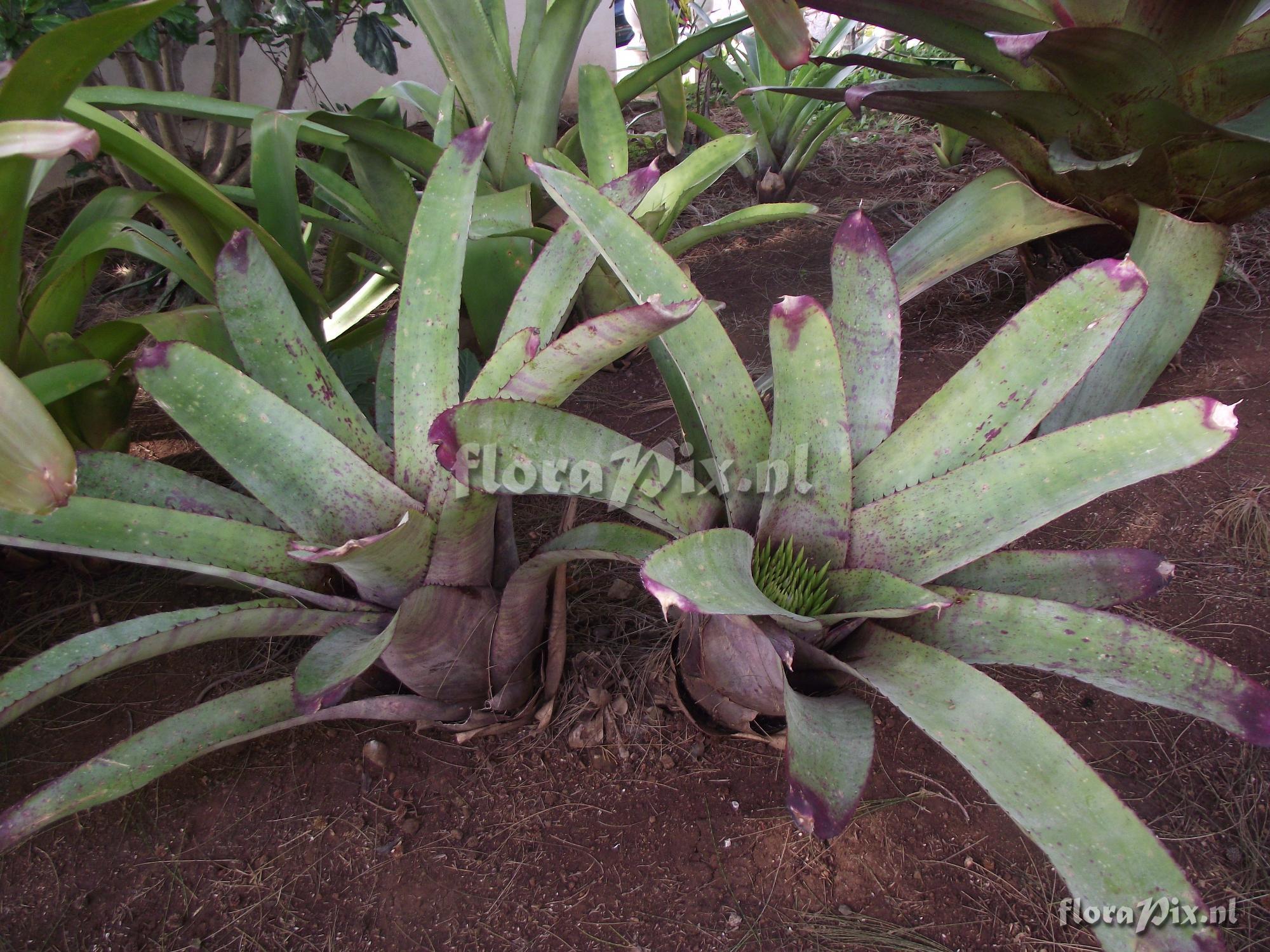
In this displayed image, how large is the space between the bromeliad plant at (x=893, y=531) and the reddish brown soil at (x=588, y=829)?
0.58ft

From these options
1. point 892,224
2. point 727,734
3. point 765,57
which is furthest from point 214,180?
point 727,734

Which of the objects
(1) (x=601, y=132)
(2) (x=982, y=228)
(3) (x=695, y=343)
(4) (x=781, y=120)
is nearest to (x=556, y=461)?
(3) (x=695, y=343)

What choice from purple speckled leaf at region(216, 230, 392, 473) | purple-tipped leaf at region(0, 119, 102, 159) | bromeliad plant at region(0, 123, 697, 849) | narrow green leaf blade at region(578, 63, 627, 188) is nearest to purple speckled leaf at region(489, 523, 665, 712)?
bromeliad plant at region(0, 123, 697, 849)

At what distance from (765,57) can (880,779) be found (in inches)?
102

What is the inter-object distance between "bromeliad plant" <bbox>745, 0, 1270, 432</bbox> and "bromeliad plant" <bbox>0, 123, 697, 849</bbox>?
0.66 m

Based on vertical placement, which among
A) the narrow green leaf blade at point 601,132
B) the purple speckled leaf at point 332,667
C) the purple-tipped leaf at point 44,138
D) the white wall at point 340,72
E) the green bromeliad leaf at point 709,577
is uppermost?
the white wall at point 340,72

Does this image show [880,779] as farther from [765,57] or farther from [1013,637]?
[765,57]

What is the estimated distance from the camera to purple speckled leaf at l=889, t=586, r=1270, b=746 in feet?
2.43

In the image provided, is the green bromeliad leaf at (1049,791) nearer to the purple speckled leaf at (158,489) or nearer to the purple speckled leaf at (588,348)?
the purple speckled leaf at (588,348)

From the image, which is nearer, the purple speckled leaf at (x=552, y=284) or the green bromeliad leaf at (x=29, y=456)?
the green bromeliad leaf at (x=29, y=456)

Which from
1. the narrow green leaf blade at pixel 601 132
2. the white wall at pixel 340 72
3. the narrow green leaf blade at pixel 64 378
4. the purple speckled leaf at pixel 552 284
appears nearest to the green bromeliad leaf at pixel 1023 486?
the purple speckled leaf at pixel 552 284

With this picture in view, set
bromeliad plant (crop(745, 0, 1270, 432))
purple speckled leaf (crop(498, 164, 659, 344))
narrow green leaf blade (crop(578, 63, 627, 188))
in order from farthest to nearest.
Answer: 1. narrow green leaf blade (crop(578, 63, 627, 188))
2. bromeliad plant (crop(745, 0, 1270, 432))
3. purple speckled leaf (crop(498, 164, 659, 344))

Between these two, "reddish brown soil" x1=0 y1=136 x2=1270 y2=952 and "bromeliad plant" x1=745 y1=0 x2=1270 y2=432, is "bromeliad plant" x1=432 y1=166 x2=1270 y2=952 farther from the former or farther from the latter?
"bromeliad plant" x1=745 y1=0 x2=1270 y2=432

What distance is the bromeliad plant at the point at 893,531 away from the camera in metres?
0.68
